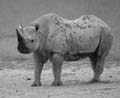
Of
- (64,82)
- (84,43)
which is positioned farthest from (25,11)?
(84,43)

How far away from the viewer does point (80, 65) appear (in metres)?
14.0

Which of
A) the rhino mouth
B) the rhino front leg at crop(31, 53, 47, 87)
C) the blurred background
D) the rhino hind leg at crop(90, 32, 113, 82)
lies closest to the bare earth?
the rhino front leg at crop(31, 53, 47, 87)

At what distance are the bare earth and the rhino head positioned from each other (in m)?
0.79

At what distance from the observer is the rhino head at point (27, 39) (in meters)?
9.60

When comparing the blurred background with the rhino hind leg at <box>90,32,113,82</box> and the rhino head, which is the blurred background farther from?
the rhino head

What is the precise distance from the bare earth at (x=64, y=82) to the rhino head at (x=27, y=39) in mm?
→ 792

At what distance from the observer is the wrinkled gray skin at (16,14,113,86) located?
9854mm

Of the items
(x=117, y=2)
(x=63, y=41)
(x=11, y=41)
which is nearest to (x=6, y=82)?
(x=63, y=41)

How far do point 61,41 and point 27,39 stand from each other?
78 cm

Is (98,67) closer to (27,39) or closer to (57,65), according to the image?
(57,65)

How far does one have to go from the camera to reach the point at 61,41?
10.1 m

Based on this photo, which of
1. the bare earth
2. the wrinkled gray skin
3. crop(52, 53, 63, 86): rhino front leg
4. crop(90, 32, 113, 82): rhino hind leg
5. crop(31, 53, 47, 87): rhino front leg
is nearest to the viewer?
the bare earth

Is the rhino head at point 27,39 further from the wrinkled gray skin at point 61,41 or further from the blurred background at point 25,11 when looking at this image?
the blurred background at point 25,11

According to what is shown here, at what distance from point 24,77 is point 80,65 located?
237 cm
